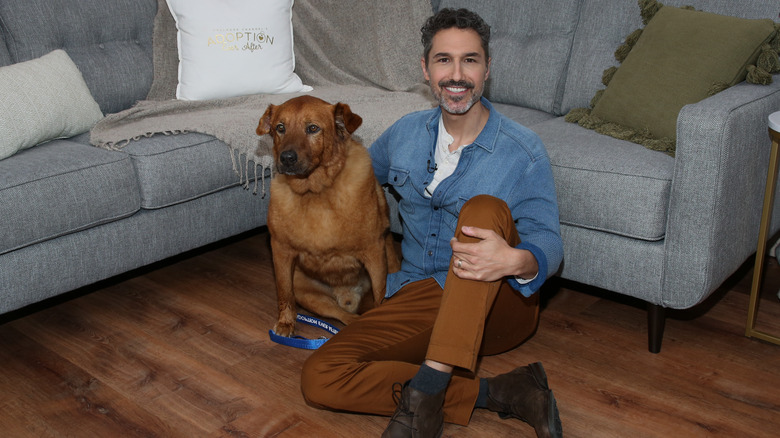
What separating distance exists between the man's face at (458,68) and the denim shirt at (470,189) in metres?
0.11

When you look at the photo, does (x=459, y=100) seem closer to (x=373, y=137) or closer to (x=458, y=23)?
(x=458, y=23)

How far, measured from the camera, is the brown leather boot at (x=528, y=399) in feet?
5.66

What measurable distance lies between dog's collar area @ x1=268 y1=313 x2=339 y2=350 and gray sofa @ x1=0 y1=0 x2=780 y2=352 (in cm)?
56

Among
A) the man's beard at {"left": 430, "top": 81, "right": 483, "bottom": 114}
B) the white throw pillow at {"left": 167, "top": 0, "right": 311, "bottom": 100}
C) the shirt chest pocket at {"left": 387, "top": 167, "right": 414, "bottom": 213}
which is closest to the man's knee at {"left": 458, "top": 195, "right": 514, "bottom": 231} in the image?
the man's beard at {"left": 430, "top": 81, "right": 483, "bottom": 114}

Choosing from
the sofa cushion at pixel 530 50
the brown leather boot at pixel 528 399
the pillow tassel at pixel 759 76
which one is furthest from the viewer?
the sofa cushion at pixel 530 50

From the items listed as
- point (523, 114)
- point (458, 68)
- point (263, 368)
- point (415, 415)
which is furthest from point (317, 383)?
point (523, 114)

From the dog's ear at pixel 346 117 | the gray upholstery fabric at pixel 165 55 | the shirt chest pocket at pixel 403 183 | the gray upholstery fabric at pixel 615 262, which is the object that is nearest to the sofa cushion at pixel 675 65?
the gray upholstery fabric at pixel 615 262

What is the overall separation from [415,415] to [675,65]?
157cm

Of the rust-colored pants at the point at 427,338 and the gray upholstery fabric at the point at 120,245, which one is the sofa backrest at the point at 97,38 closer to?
the gray upholstery fabric at the point at 120,245

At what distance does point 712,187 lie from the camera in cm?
196

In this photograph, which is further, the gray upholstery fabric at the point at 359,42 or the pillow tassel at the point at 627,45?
the gray upholstery fabric at the point at 359,42

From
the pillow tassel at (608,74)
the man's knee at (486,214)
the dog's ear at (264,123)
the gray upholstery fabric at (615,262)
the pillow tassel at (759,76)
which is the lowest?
the gray upholstery fabric at (615,262)

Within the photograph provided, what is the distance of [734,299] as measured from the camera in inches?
100

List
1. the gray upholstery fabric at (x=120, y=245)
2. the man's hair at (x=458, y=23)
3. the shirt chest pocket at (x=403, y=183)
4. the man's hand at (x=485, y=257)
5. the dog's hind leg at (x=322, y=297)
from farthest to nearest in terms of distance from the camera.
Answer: the dog's hind leg at (x=322, y=297) → the gray upholstery fabric at (x=120, y=245) → the shirt chest pocket at (x=403, y=183) → the man's hair at (x=458, y=23) → the man's hand at (x=485, y=257)
